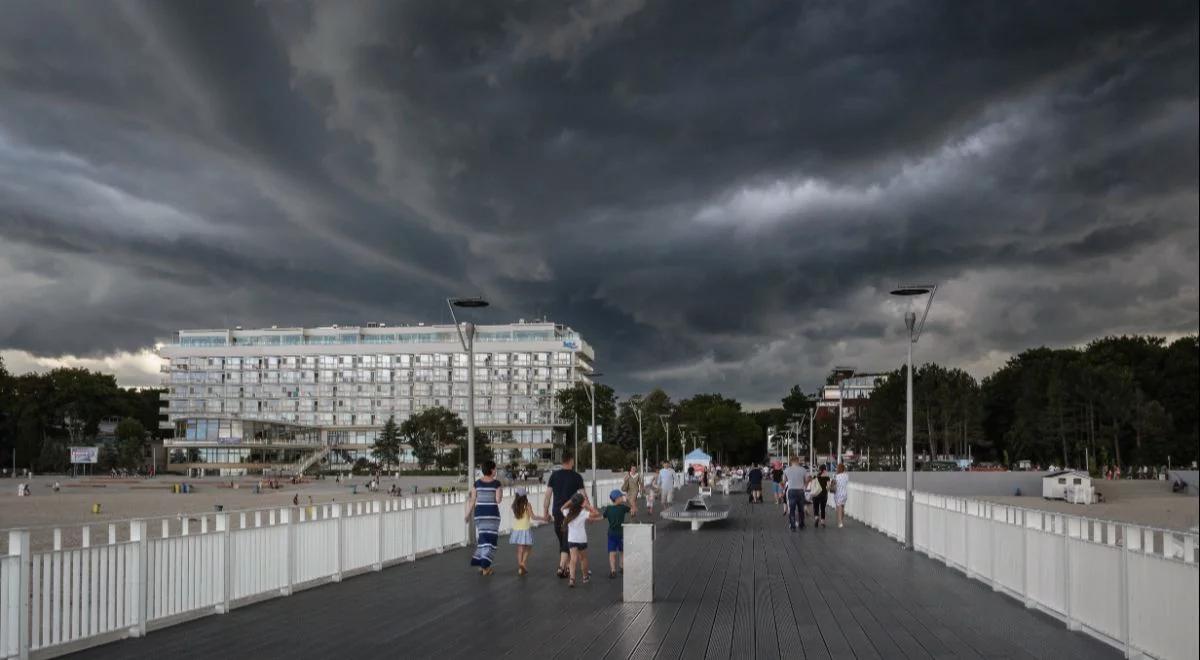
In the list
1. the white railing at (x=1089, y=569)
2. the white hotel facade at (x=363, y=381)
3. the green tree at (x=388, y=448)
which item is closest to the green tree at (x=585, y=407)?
the white hotel facade at (x=363, y=381)

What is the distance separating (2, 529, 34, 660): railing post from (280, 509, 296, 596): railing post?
4985 mm

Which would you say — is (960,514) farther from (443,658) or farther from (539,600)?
(443,658)

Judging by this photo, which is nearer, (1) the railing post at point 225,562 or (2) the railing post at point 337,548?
(1) the railing post at point 225,562

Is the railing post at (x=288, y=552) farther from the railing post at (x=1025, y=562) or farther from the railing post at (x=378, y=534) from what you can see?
the railing post at (x=1025, y=562)

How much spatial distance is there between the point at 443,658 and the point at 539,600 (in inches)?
158

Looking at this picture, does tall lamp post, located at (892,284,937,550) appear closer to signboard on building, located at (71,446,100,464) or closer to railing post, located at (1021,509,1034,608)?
railing post, located at (1021,509,1034,608)

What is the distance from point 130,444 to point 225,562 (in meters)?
125

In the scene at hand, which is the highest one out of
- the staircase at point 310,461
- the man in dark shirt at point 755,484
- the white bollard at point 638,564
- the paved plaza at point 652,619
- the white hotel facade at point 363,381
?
the white hotel facade at point 363,381

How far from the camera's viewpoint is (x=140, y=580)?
1052 centimetres

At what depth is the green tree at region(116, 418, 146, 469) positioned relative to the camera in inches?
4968

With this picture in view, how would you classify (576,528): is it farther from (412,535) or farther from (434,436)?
(434,436)

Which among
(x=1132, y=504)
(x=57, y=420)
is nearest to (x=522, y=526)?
(x=1132, y=504)

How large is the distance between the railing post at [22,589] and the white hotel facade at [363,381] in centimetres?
13573

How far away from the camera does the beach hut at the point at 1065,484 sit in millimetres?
60875
